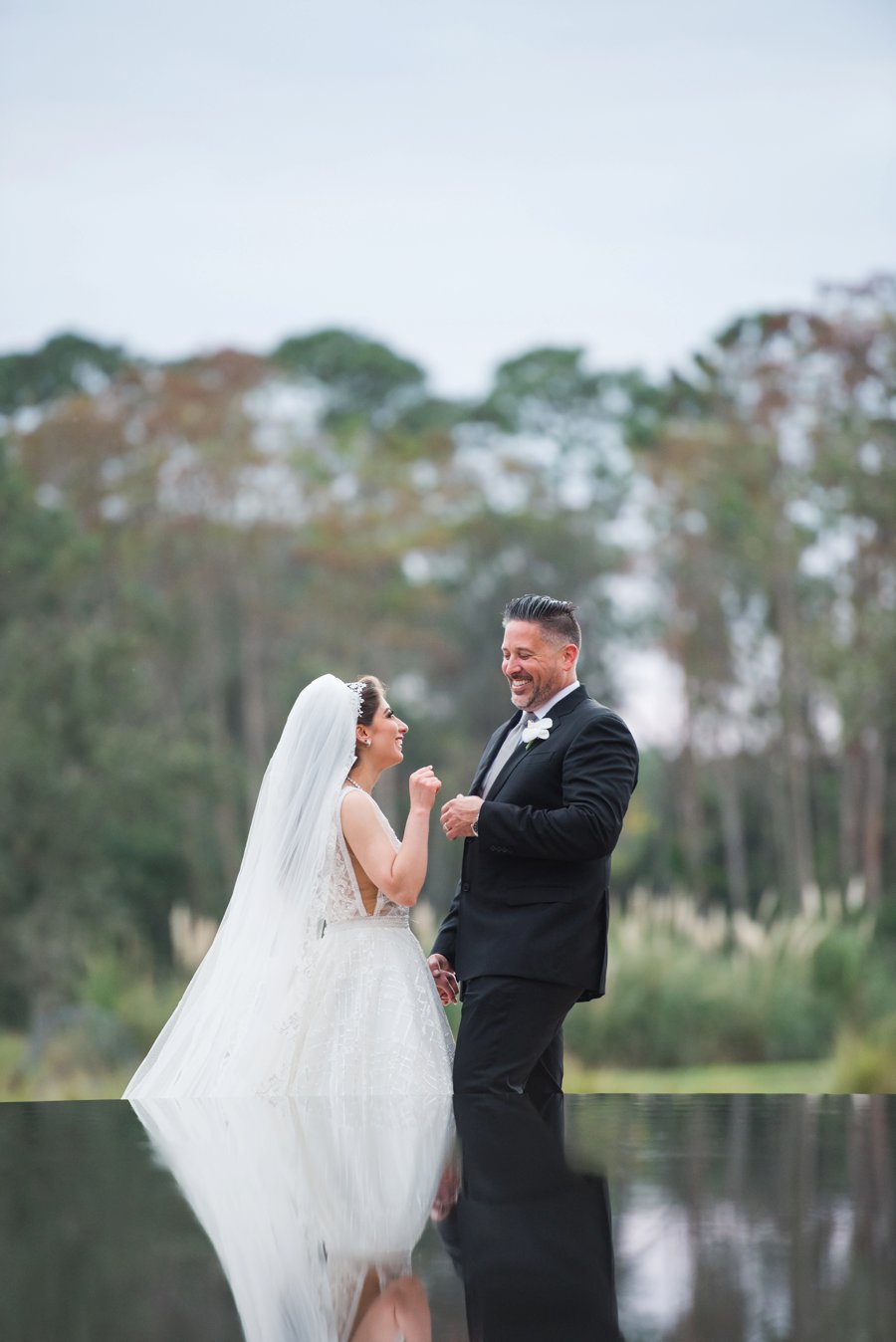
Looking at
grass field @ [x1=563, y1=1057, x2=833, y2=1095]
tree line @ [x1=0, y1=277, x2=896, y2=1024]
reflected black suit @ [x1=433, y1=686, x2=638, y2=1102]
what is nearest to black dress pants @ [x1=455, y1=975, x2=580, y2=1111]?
reflected black suit @ [x1=433, y1=686, x2=638, y2=1102]

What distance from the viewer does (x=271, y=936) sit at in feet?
11.7

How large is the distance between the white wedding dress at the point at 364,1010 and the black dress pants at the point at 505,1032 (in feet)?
0.44

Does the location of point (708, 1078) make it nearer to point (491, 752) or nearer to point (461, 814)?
point (491, 752)

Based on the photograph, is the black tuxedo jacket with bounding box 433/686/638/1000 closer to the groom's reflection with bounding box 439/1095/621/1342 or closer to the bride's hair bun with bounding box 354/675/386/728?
the bride's hair bun with bounding box 354/675/386/728

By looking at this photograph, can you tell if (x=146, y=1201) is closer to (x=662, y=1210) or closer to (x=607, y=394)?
(x=662, y=1210)

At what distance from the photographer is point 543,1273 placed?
1604mm

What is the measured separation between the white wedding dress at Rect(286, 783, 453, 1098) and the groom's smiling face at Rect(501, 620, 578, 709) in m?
0.44

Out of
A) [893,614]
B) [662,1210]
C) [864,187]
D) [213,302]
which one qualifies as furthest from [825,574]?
[662,1210]

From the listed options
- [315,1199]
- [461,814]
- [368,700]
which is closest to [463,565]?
[368,700]

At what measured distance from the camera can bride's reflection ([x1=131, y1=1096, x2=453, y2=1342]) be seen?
60.1 inches

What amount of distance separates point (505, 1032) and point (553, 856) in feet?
1.25

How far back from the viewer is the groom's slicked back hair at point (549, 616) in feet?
11.4

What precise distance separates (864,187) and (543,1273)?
19.3 meters

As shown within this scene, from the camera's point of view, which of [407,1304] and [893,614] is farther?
[893,614]
